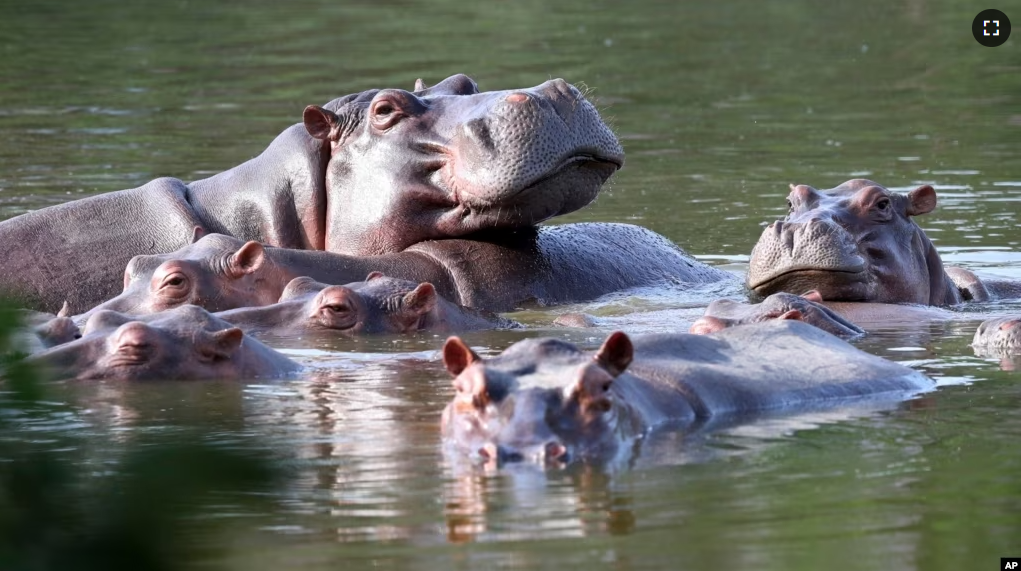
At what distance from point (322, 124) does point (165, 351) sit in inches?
102

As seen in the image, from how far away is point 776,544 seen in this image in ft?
10.6

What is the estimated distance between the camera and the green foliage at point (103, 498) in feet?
4.11

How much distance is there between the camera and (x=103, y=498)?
1280 mm

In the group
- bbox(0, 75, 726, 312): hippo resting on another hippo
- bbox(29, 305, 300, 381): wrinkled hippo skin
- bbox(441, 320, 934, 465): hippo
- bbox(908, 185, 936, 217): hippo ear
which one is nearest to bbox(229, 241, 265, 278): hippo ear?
bbox(0, 75, 726, 312): hippo resting on another hippo

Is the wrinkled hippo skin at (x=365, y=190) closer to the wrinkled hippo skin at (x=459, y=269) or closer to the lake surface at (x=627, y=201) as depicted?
the wrinkled hippo skin at (x=459, y=269)

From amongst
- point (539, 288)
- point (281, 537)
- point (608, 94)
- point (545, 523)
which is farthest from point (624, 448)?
point (608, 94)

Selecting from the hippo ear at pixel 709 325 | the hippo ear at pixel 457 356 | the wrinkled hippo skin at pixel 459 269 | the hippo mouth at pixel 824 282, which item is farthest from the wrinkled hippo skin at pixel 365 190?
the hippo ear at pixel 457 356

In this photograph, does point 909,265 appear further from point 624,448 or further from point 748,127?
point 748,127

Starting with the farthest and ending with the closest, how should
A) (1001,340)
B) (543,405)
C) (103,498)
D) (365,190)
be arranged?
(365,190), (1001,340), (543,405), (103,498)

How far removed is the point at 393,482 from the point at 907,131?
12.3 m

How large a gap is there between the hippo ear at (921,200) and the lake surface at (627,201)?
602 mm

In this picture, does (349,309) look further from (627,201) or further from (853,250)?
(627,201)

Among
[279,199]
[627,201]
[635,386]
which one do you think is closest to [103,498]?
[635,386]

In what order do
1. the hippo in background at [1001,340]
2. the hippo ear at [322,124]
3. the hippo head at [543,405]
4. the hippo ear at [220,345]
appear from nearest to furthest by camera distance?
the hippo head at [543,405], the hippo ear at [220,345], the hippo in background at [1001,340], the hippo ear at [322,124]
